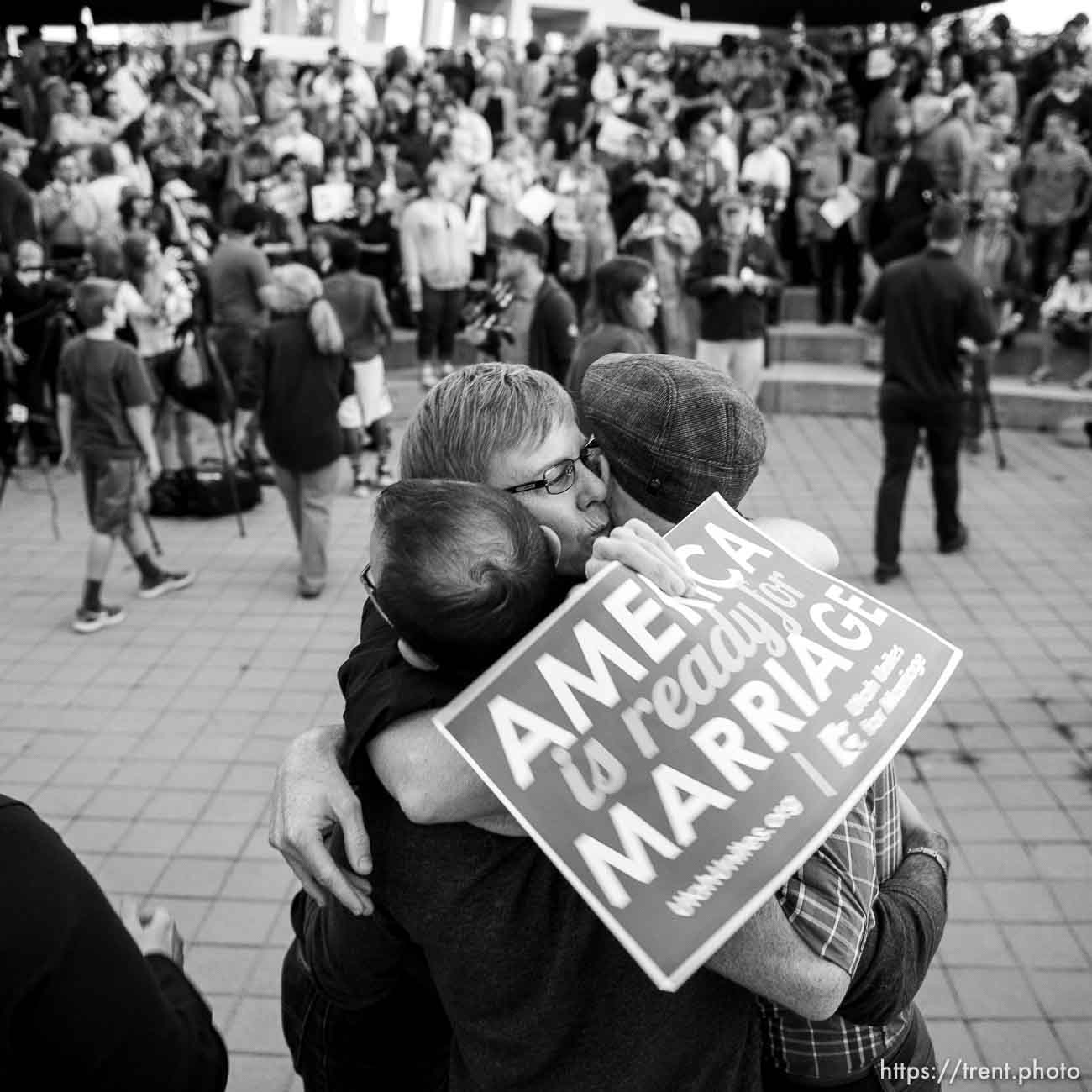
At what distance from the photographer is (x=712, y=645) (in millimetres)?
1271

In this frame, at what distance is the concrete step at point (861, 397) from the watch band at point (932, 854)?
30.1 ft

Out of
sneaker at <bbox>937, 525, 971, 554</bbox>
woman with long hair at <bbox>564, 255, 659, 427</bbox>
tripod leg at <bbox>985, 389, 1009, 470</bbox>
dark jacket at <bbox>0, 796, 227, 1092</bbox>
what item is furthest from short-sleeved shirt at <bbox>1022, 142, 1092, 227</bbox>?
dark jacket at <bbox>0, 796, 227, 1092</bbox>

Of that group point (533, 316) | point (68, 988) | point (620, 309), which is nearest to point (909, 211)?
point (533, 316)

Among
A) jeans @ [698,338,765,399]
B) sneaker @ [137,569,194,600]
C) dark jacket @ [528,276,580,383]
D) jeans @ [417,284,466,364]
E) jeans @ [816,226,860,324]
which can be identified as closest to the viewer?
dark jacket @ [528,276,580,383]

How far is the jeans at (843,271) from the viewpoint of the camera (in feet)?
37.3

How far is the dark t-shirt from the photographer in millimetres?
1283

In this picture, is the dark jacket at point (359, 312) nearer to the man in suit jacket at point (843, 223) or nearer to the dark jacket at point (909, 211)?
the dark jacket at point (909, 211)

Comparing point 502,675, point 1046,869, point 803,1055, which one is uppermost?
point 502,675

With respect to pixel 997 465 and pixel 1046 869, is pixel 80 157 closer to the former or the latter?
pixel 997 465

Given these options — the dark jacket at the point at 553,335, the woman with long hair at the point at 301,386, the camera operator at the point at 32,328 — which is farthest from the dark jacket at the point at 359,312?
the camera operator at the point at 32,328

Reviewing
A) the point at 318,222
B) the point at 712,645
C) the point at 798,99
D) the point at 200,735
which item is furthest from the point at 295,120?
the point at 712,645

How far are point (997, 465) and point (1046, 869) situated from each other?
18.7 ft

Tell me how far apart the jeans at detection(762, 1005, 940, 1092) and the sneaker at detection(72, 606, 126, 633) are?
17.0 feet

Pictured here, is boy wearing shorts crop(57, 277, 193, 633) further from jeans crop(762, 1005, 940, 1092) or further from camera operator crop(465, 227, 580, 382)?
jeans crop(762, 1005, 940, 1092)
